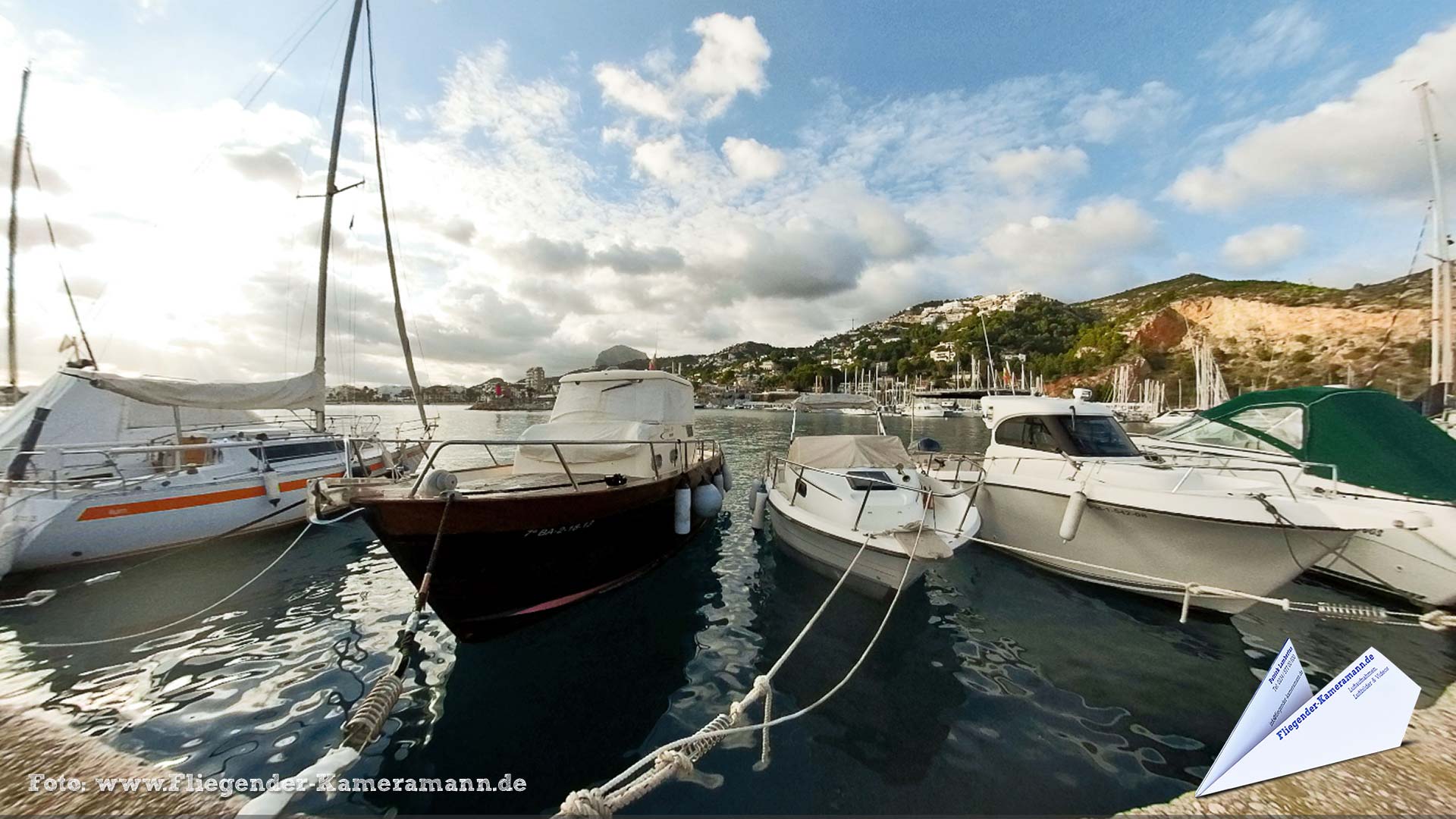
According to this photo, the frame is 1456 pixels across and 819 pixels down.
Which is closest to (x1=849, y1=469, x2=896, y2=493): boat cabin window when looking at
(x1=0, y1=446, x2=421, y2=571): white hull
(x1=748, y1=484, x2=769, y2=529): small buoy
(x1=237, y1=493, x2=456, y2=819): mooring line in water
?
(x1=748, y1=484, x2=769, y2=529): small buoy

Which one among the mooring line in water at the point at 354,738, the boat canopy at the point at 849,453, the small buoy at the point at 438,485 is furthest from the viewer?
the boat canopy at the point at 849,453

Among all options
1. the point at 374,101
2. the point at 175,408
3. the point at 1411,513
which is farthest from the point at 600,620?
the point at 374,101

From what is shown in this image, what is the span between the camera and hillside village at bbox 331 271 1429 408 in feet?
191

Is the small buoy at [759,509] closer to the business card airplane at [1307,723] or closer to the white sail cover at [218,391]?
the business card airplane at [1307,723]

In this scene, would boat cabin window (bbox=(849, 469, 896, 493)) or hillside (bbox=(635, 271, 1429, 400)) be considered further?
hillside (bbox=(635, 271, 1429, 400))

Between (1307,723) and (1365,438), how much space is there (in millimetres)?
8173

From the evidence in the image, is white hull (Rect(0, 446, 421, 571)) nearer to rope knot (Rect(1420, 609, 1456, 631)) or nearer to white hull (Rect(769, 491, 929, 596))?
white hull (Rect(769, 491, 929, 596))

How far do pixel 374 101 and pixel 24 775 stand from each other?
63.3 ft

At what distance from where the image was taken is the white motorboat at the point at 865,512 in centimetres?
692

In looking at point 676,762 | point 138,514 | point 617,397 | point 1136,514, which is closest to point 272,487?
point 138,514

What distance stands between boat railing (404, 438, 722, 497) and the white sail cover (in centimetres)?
523

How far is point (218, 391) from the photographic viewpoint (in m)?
10.9

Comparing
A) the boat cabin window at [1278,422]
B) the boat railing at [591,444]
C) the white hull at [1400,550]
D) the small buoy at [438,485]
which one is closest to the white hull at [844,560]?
the boat railing at [591,444]

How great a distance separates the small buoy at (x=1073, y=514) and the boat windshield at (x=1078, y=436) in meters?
1.87
